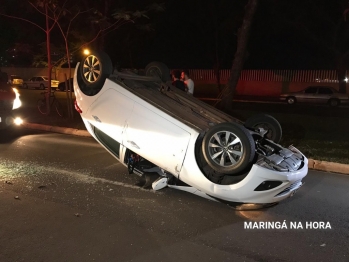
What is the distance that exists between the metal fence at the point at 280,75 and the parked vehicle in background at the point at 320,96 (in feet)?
20.2

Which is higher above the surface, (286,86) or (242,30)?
(242,30)

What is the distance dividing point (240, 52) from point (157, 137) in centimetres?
891

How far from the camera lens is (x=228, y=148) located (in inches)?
186

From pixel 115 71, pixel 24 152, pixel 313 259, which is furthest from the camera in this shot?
pixel 24 152

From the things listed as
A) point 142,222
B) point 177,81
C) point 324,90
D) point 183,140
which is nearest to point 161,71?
point 177,81

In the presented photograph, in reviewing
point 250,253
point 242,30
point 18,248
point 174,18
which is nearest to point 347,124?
point 242,30

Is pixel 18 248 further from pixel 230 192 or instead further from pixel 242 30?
pixel 242 30

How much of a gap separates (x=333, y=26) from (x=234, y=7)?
7364 millimetres

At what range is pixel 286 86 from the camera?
100 ft

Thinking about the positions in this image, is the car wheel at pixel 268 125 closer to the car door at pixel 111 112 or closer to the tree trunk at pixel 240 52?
the car door at pixel 111 112

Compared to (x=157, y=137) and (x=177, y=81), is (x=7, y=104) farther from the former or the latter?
(x=157, y=137)

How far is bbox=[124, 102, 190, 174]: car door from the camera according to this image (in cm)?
507

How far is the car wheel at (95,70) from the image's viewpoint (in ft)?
19.5

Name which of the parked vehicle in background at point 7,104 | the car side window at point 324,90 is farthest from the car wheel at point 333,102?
the parked vehicle in background at point 7,104
